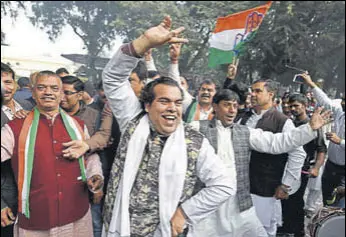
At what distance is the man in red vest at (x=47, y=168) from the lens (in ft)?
7.14

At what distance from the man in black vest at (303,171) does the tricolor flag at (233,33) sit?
2.41 meters

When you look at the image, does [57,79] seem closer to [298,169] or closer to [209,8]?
[298,169]

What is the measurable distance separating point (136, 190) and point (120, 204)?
0.34 ft

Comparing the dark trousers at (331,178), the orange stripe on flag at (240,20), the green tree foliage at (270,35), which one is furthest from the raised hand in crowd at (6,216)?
the green tree foliage at (270,35)

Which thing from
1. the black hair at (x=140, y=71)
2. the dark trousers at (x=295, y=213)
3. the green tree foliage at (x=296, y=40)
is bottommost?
the dark trousers at (x=295, y=213)

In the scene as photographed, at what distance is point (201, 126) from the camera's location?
275 centimetres

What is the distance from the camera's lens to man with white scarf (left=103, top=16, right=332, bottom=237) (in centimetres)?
189

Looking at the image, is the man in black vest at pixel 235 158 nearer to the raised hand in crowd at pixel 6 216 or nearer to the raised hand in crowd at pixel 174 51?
the raised hand in crowd at pixel 174 51

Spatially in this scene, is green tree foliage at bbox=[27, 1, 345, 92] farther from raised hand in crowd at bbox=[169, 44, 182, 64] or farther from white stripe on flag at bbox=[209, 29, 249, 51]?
raised hand in crowd at bbox=[169, 44, 182, 64]

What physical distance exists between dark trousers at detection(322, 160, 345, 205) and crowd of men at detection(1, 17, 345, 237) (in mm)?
1252

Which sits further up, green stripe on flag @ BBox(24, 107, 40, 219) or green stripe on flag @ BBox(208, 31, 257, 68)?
green stripe on flag @ BBox(208, 31, 257, 68)

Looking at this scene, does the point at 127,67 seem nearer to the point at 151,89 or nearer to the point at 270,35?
the point at 151,89

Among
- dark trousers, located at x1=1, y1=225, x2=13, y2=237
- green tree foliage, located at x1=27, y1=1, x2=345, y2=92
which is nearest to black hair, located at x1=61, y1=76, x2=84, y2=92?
dark trousers, located at x1=1, y1=225, x2=13, y2=237

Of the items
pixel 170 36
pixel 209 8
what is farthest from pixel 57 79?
pixel 209 8
